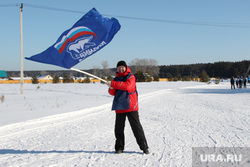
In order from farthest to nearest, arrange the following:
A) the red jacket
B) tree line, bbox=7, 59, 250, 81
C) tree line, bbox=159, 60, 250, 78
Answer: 1. tree line, bbox=159, 60, 250, 78
2. tree line, bbox=7, 59, 250, 81
3. the red jacket

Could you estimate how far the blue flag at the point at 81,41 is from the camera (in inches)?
203

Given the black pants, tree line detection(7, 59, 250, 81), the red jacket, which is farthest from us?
tree line detection(7, 59, 250, 81)

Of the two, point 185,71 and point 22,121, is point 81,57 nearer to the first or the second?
point 22,121

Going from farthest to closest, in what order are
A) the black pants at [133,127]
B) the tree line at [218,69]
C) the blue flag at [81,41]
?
the tree line at [218,69], the blue flag at [81,41], the black pants at [133,127]

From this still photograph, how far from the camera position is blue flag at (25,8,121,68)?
5156 mm

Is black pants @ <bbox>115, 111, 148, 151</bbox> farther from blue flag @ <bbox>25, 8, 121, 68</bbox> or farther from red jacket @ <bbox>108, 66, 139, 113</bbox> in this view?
blue flag @ <bbox>25, 8, 121, 68</bbox>

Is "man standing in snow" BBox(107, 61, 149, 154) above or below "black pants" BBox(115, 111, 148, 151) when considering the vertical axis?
above

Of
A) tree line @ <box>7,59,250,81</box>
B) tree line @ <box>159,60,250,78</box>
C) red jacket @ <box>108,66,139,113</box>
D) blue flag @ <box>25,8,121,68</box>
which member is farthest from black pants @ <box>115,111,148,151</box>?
tree line @ <box>159,60,250,78</box>

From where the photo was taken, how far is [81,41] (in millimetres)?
5422

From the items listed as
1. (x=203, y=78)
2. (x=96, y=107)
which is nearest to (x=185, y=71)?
(x=203, y=78)

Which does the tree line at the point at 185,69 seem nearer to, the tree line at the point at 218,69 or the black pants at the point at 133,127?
the tree line at the point at 218,69

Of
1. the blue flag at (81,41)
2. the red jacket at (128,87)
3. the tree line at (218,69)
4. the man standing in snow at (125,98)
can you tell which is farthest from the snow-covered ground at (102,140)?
the tree line at (218,69)

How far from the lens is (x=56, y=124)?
791 cm

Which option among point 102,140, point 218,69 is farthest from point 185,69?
point 102,140
